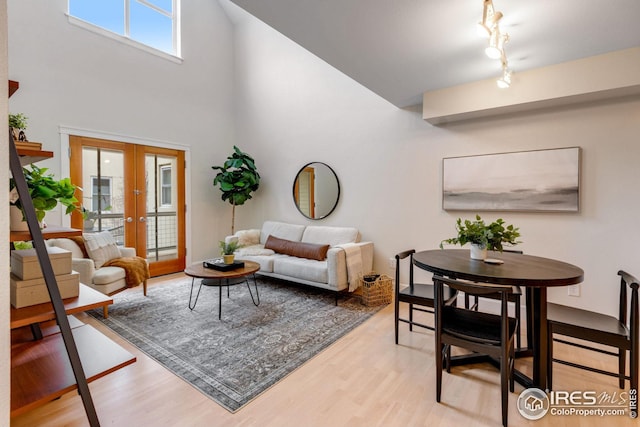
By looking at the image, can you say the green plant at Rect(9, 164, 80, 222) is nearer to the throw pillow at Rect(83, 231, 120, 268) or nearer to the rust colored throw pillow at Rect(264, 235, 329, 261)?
the throw pillow at Rect(83, 231, 120, 268)

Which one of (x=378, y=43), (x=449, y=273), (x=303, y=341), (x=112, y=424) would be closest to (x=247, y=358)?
(x=303, y=341)

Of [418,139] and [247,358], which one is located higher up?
[418,139]

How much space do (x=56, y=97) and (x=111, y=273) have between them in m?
2.35

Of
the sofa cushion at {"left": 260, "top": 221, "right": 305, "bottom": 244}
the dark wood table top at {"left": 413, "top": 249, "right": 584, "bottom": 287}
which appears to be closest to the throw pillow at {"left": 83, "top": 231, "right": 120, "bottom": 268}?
the sofa cushion at {"left": 260, "top": 221, "right": 305, "bottom": 244}

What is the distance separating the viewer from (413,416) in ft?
5.70

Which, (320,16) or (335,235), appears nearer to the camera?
(320,16)

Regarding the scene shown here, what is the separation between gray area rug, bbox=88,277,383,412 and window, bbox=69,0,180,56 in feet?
11.9

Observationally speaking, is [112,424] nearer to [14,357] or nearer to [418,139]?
[14,357]

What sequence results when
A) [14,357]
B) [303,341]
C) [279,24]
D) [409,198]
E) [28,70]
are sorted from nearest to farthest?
[14,357] < [279,24] < [303,341] < [28,70] < [409,198]

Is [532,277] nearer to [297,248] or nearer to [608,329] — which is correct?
[608,329]

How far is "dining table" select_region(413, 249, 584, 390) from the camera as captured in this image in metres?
1.76

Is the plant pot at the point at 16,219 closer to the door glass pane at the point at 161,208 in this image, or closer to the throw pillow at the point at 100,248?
the throw pillow at the point at 100,248

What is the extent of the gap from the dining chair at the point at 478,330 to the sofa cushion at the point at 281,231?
2841mm

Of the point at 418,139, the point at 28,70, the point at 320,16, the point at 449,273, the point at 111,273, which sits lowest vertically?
the point at 111,273
